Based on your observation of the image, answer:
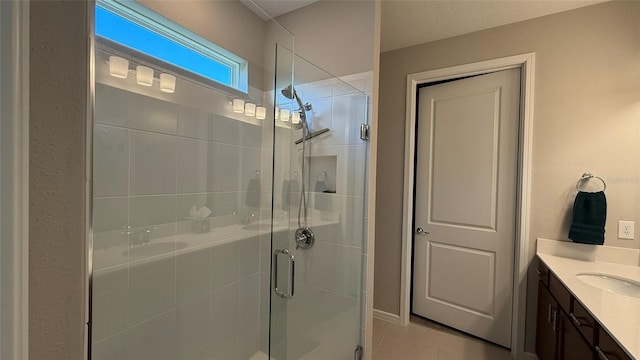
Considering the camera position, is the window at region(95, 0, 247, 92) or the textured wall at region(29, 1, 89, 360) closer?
the textured wall at region(29, 1, 89, 360)

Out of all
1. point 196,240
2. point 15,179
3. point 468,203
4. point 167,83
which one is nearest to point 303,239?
point 196,240

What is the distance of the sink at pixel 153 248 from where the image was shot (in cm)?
136

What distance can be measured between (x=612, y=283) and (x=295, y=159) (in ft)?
6.30

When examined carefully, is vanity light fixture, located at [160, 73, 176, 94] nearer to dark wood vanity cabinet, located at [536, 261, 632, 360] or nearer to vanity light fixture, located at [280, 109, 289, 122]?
vanity light fixture, located at [280, 109, 289, 122]

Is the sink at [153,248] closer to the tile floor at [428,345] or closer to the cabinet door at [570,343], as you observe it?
the tile floor at [428,345]

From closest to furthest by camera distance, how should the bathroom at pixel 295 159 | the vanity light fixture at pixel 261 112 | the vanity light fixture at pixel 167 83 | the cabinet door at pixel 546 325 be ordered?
the bathroom at pixel 295 159
the vanity light fixture at pixel 167 83
the cabinet door at pixel 546 325
the vanity light fixture at pixel 261 112

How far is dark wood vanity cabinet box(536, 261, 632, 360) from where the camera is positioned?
104cm

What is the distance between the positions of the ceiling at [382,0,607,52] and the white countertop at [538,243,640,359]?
1.68 m

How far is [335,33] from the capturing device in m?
1.83

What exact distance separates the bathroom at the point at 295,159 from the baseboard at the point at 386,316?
31.4 inches

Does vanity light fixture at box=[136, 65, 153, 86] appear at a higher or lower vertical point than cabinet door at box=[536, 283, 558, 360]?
higher

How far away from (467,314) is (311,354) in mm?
1364

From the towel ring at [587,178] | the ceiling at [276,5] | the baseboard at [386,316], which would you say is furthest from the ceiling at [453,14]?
the baseboard at [386,316]

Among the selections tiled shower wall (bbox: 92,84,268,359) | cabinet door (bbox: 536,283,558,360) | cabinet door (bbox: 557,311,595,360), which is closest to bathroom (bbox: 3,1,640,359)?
tiled shower wall (bbox: 92,84,268,359)
